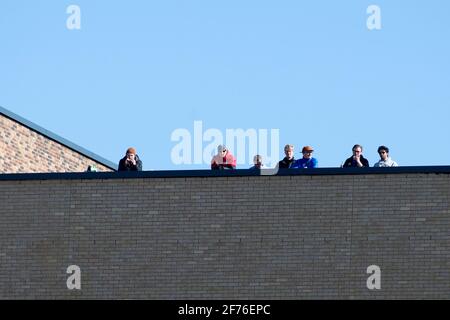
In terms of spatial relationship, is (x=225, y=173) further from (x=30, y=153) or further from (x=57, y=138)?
(x=57, y=138)

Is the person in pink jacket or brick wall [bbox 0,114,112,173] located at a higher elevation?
brick wall [bbox 0,114,112,173]

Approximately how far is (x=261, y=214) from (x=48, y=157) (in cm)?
959

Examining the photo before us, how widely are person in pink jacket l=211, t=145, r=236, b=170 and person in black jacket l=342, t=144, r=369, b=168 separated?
7.64ft

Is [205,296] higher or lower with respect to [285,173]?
lower

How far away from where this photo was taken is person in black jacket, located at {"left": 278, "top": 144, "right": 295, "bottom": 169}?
3684 centimetres

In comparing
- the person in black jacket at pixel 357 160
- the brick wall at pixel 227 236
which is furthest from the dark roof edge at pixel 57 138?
the person in black jacket at pixel 357 160

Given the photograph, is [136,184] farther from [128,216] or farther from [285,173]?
[285,173]

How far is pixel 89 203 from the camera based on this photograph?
37219 mm

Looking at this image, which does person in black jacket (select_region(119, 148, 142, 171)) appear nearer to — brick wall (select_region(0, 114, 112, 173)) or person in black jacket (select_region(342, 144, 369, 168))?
person in black jacket (select_region(342, 144, 369, 168))

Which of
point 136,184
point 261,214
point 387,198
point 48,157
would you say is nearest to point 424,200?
point 387,198

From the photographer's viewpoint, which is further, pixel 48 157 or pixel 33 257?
pixel 48 157

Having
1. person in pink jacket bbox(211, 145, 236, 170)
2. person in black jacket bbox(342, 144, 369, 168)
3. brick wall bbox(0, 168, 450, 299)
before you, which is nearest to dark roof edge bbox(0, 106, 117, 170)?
brick wall bbox(0, 168, 450, 299)

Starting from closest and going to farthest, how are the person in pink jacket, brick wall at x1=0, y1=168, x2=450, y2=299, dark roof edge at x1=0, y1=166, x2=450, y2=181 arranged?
brick wall at x1=0, y1=168, x2=450, y2=299, dark roof edge at x1=0, y1=166, x2=450, y2=181, the person in pink jacket

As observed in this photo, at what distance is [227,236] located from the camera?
36.7m
